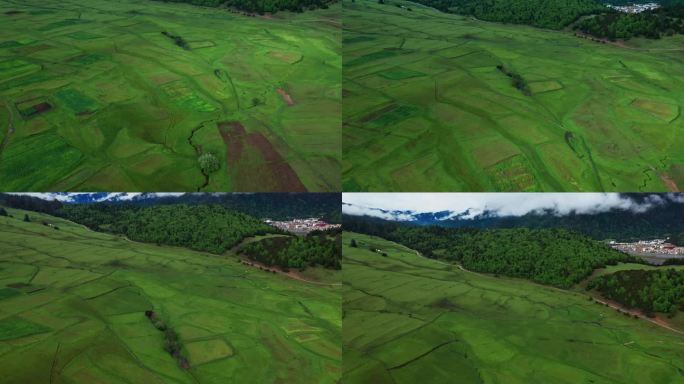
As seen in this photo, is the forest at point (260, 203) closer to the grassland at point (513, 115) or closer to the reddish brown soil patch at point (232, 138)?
the grassland at point (513, 115)

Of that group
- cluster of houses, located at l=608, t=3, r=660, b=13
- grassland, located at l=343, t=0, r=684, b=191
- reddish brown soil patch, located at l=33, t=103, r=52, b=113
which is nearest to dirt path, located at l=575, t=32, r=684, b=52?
grassland, located at l=343, t=0, r=684, b=191

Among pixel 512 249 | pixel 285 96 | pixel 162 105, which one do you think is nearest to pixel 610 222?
pixel 512 249

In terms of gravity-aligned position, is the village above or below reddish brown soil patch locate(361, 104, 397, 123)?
below

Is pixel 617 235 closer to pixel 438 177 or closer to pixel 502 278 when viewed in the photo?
pixel 502 278

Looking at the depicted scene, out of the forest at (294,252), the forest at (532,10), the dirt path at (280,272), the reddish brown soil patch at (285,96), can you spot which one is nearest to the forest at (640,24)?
the forest at (532,10)

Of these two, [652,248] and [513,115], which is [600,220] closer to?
[652,248]

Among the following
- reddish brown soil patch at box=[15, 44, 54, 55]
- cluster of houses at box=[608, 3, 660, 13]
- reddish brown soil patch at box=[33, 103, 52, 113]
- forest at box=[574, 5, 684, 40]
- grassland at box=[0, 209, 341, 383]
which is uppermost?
cluster of houses at box=[608, 3, 660, 13]

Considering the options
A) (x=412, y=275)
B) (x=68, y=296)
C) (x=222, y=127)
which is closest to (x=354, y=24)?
(x=222, y=127)

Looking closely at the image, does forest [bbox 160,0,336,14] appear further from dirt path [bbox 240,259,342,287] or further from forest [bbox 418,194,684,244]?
forest [bbox 418,194,684,244]
